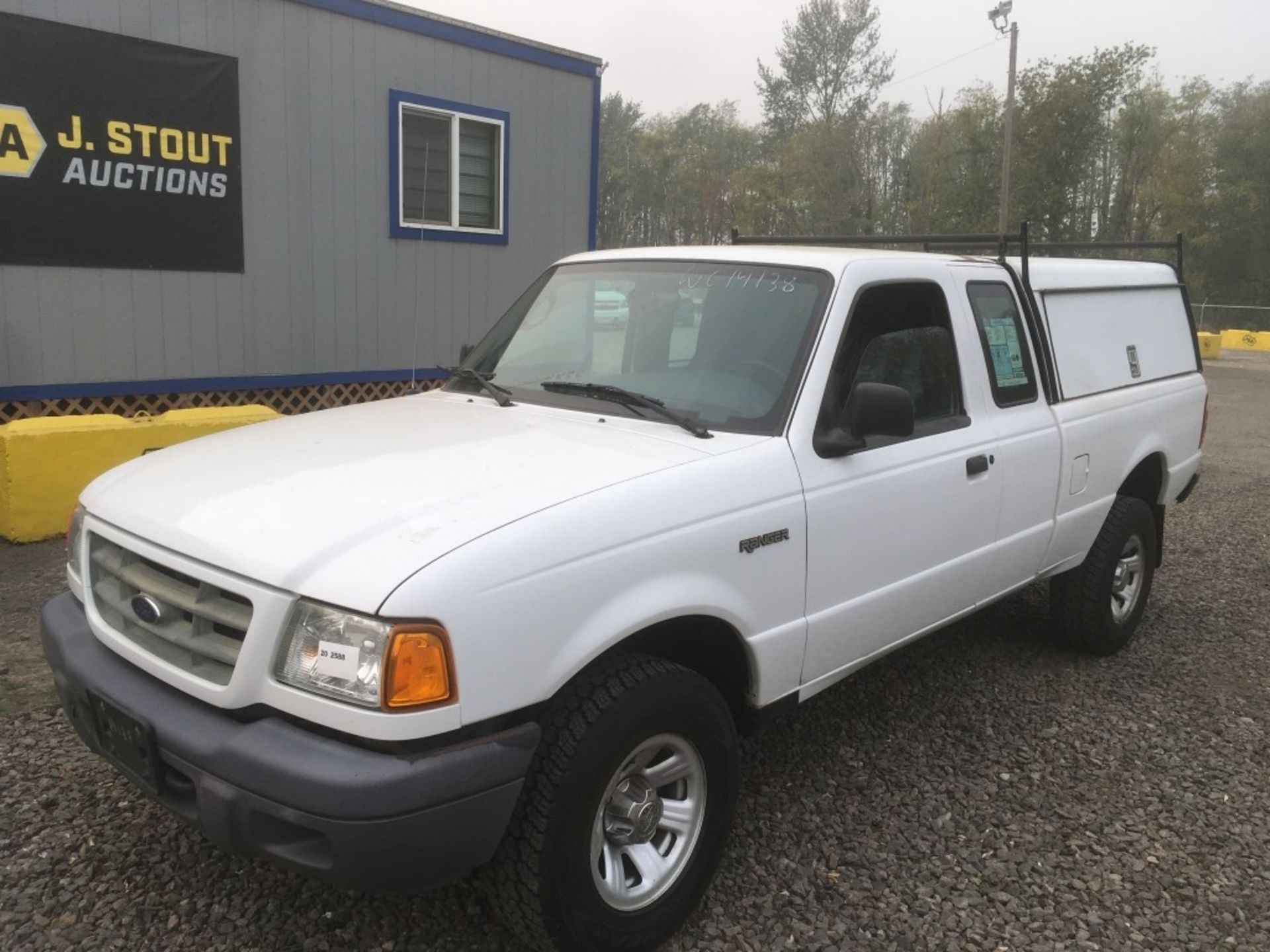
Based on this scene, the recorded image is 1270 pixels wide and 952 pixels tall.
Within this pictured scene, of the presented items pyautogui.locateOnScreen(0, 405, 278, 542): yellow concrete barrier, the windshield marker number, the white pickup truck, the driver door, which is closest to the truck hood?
the white pickup truck

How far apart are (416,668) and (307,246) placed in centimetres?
698

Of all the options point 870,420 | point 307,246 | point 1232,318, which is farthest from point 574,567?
point 1232,318

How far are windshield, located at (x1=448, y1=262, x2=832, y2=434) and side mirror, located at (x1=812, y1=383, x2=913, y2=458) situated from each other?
172 millimetres

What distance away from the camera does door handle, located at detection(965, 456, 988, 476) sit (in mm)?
3689

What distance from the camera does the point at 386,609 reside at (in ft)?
6.97

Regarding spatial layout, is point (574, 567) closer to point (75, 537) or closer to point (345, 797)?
point (345, 797)

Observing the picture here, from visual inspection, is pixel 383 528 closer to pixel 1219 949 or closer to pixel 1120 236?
pixel 1219 949

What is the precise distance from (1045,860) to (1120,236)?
148 feet

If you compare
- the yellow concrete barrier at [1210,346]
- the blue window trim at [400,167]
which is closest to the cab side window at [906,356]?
the blue window trim at [400,167]

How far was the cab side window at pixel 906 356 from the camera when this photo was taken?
3.32 m

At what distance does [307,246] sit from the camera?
328 inches

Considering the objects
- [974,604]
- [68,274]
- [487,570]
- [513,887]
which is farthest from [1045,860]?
[68,274]

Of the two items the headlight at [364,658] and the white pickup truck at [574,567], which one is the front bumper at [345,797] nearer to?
the white pickup truck at [574,567]

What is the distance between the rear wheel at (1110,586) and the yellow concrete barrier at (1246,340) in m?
30.1
